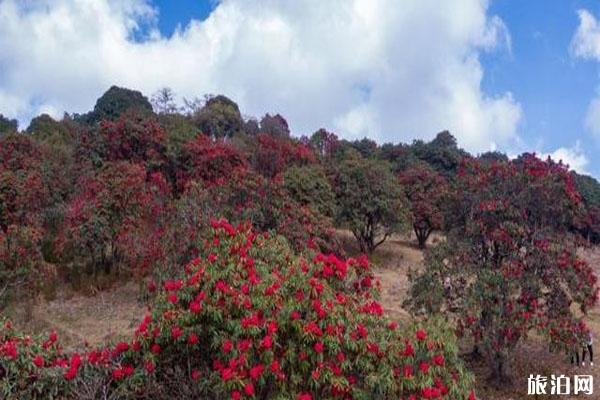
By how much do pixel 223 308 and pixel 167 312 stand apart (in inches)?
30.8

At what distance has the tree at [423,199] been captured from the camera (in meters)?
33.8

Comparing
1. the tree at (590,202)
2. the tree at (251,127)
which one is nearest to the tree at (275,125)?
the tree at (251,127)

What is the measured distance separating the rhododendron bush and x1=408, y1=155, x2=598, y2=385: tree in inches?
260

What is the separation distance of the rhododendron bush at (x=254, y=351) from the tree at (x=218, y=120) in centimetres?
4153

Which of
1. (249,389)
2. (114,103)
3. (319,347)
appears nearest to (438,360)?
(319,347)

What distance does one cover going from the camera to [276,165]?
34.2 metres

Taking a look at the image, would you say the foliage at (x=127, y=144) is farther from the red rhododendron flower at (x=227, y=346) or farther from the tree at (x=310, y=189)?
the red rhododendron flower at (x=227, y=346)

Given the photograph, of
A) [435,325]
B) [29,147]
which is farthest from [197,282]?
[29,147]

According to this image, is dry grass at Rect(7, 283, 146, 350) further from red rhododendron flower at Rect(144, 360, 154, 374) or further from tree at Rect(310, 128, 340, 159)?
tree at Rect(310, 128, 340, 159)

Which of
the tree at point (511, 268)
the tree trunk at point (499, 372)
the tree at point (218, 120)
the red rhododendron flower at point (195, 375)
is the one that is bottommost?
the tree trunk at point (499, 372)

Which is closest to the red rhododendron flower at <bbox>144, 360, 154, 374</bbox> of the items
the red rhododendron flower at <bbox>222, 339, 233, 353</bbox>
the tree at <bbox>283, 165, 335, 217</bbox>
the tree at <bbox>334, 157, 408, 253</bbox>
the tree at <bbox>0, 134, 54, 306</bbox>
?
the red rhododendron flower at <bbox>222, 339, 233, 353</bbox>

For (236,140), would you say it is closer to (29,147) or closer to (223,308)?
(29,147)

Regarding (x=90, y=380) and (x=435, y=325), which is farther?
(x=435, y=325)

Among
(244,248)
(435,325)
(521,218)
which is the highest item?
(521,218)
